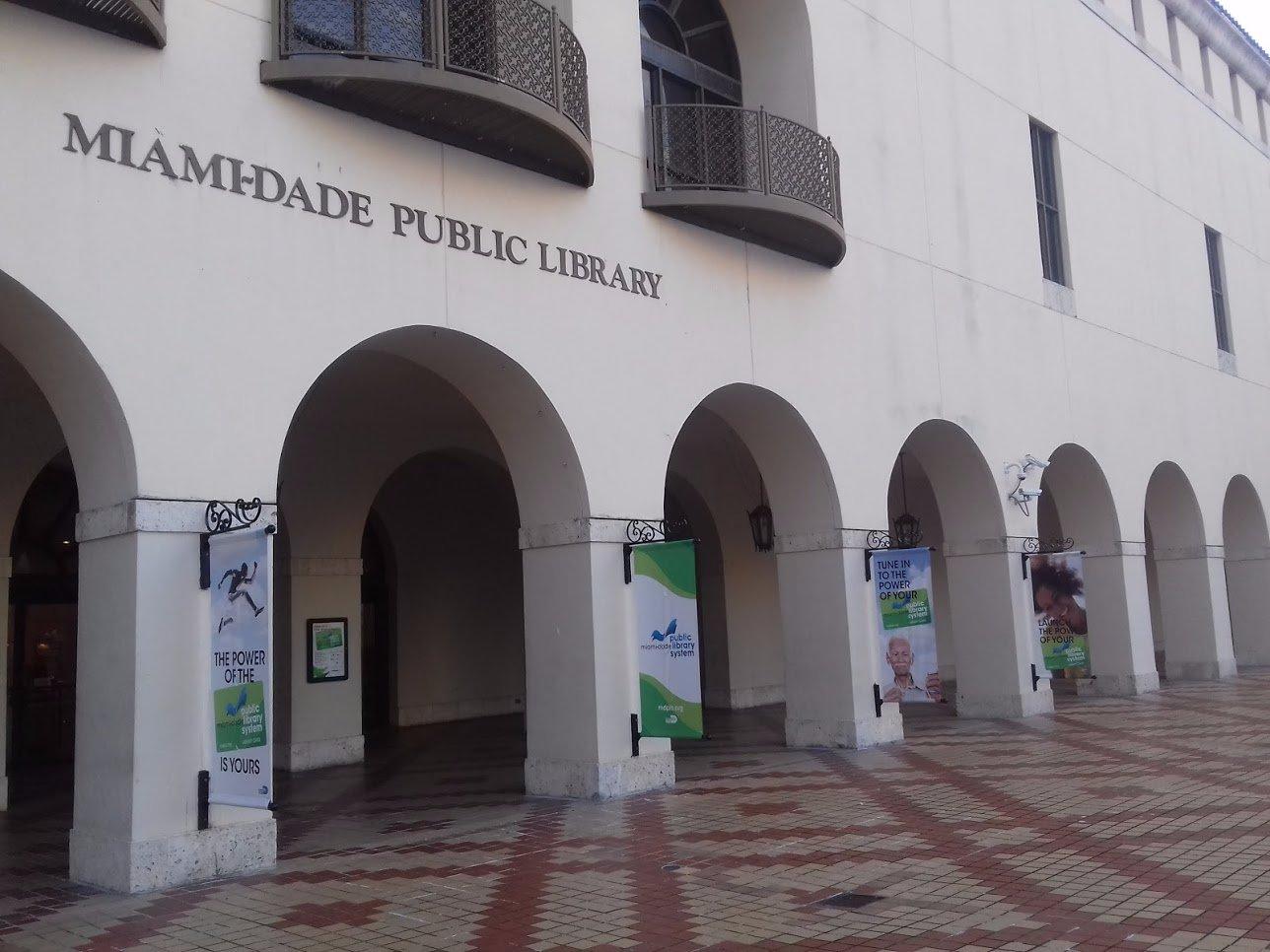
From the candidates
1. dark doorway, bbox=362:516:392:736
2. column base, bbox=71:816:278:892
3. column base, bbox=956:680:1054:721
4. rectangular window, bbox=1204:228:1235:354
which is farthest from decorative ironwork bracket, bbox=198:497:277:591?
rectangular window, bbox=1204:228:1235:354

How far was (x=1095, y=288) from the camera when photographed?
63.4 feet

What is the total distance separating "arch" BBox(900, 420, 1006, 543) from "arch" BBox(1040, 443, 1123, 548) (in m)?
2.71

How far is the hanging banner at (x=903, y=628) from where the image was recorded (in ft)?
44.1

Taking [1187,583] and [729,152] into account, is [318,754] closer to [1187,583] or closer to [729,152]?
[729,152]

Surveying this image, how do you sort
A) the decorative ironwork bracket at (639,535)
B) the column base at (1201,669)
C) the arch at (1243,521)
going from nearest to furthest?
1. the decorative ironwork bracket at (639,535)
2. the column base at (1201,669)
3. the arch at (1243,521)

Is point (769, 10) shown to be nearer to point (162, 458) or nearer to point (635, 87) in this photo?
point (635, 87)

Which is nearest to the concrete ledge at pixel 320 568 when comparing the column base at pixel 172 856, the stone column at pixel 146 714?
the stone column at pixel 146 714

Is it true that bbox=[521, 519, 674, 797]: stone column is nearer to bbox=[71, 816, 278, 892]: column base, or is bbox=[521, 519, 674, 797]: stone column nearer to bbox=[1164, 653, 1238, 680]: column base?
bbox=[71, 816, 278, 892]: column base

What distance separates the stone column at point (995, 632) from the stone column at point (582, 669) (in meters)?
6.85

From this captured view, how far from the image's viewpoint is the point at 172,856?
7461 millimetres

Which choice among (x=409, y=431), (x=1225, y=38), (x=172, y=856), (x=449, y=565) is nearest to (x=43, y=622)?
(x=409, y=431)

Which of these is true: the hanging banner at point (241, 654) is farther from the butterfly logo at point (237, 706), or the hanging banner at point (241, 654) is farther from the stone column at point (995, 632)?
the stone column at point (995, 632)

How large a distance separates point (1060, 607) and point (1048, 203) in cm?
676

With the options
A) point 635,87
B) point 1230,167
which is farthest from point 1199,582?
point 635,87
